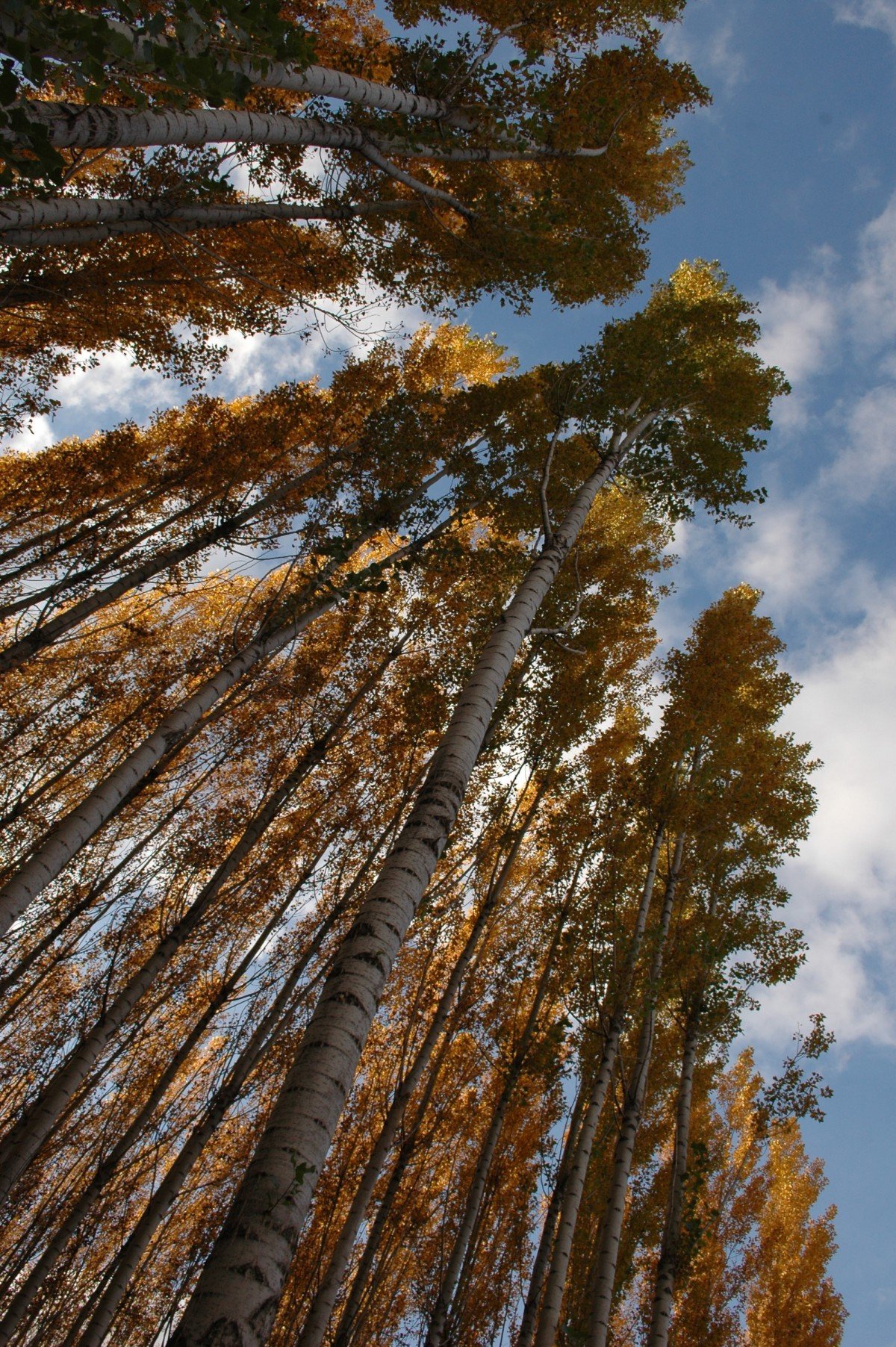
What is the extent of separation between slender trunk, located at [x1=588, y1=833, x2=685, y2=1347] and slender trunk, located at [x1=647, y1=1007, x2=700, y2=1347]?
16.9 inches

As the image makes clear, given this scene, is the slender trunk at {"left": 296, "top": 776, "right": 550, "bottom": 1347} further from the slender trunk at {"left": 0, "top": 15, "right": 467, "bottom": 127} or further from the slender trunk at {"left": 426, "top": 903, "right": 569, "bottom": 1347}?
the slender trunk at {"left": 0, "top": 15, "right": 467, "bottom": 127}

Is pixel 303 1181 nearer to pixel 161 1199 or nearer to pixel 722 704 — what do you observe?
pixel 161 1199

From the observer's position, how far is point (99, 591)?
6.89 meters

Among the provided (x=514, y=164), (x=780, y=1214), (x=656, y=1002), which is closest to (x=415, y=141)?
(x=514, y=164)

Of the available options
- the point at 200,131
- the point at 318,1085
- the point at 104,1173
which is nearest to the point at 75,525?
the point at 200,131

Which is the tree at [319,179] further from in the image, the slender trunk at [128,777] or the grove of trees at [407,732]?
the slender trunk at [128,777]

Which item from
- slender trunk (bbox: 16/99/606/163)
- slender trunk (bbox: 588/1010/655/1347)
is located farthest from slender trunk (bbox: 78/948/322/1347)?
slender trunk (bbox: 16/99/606/163)

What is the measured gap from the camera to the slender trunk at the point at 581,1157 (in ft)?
19.1

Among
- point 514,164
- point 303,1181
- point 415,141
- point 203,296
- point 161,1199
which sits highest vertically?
point 514,164

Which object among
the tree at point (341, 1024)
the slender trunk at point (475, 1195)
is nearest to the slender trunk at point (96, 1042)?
the tree at point (341, 1024)

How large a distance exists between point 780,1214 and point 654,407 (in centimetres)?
1484

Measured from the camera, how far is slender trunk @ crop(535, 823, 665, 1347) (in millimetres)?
5812

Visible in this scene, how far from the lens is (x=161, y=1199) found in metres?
5.50

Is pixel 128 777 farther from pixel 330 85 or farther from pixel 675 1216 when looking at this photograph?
pixel 675 1216
